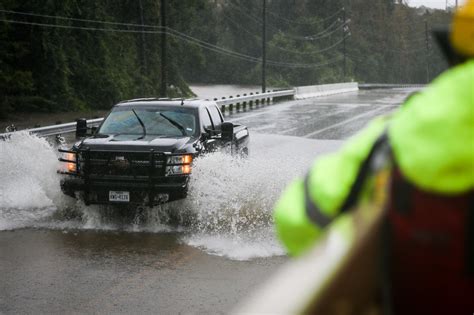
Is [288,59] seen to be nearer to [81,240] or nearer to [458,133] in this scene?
[81,240]

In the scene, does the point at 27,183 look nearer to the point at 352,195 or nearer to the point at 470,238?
the point at 352,195

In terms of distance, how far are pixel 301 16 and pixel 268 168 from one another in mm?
118633

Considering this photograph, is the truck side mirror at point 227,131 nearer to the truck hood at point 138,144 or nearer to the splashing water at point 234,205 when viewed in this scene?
the splashing water at point 234,205

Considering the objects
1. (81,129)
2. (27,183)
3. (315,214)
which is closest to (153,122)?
(81,129)

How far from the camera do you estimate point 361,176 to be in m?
1.88

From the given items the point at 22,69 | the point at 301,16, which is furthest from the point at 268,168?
the point at 301,16

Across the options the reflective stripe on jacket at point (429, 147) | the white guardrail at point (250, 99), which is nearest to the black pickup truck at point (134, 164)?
the white guardrail at point (250, 99)

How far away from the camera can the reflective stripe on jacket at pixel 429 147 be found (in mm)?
1644

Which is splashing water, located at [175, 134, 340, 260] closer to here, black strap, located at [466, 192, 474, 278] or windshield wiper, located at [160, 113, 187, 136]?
windshield wiper, located at [160, 113, 187, 136]

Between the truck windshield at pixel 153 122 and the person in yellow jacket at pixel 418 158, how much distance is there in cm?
925

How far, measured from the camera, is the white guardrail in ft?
69.4

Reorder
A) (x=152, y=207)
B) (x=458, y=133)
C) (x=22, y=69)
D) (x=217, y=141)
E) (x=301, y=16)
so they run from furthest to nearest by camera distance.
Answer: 1. (x=301, y=16)
2. (x=22, y=69)
3. (x=217, y=141)
4. (x=152, y=207)
5. (x=458, y=133)

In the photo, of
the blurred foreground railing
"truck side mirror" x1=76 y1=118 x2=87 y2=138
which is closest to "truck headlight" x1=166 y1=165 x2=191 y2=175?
"truck side mirror" x1=76 y1=118 x2=87 y2=138

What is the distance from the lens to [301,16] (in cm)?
12788
